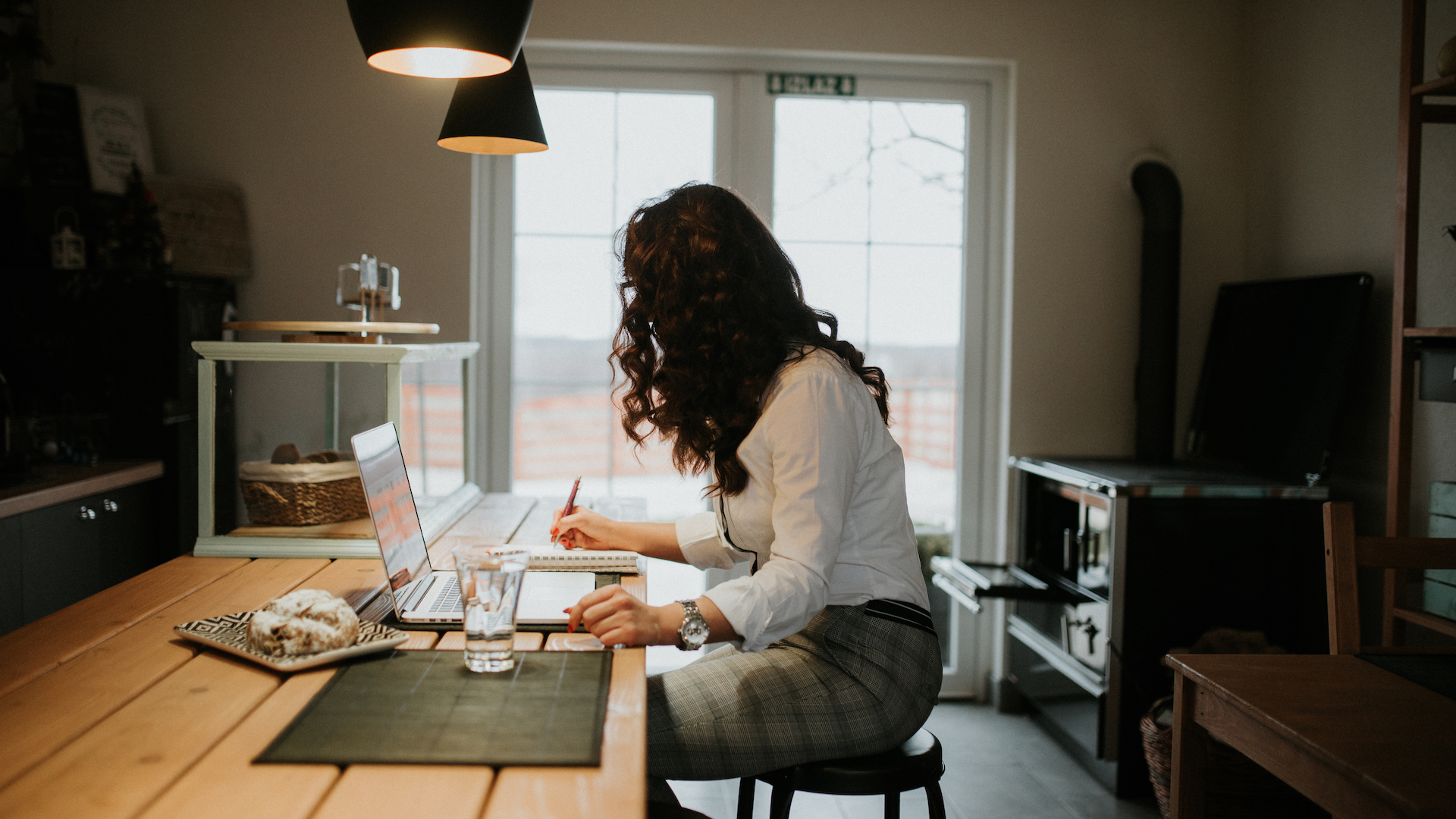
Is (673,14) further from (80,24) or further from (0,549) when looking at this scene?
(0,549)

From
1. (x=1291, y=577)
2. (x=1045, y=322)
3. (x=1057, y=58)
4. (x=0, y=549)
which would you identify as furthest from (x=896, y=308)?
(x=0, y=549)

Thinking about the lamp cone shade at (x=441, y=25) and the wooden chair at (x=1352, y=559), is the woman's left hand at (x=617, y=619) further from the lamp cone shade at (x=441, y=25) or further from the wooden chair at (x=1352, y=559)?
the wooden chair at (x=1352, y=559)

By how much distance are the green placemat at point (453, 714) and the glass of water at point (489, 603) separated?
22 millimetres

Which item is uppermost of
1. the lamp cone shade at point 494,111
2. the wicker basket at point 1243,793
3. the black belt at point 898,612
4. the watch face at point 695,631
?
the lamp cone shade at point 494,111

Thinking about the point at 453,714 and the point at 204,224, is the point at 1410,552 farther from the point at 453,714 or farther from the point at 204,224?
the point at 204,224

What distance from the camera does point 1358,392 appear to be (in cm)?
282

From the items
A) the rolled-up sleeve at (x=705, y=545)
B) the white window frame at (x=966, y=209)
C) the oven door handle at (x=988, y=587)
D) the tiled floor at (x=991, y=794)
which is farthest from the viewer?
the white window frame at (x=966, y=209)

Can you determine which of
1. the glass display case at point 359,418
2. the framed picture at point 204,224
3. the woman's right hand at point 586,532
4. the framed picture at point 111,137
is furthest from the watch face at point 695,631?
the framed picture at point 111,137

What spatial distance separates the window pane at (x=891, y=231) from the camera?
137 inches

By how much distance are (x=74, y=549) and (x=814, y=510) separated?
7.19ft

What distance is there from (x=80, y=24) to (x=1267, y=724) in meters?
3.72

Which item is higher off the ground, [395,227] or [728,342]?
[395,227]

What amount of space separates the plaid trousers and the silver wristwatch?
17 cm

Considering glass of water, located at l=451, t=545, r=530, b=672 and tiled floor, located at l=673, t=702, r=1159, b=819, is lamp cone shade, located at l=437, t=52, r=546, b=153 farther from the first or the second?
tiled floor, located at l=673, t=702, r=1159, b=819
